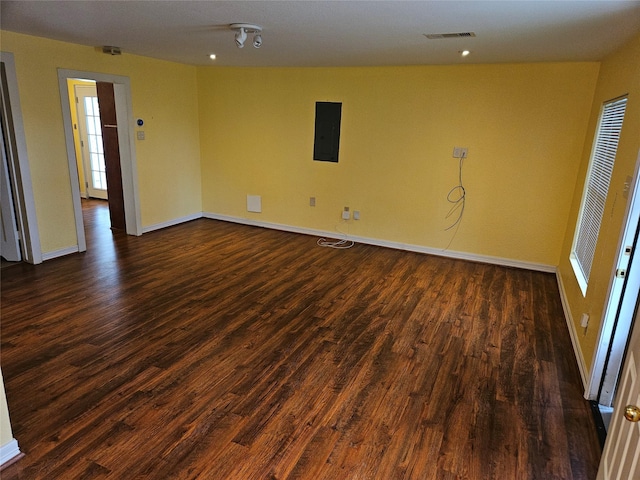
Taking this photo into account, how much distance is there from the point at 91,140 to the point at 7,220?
365cm

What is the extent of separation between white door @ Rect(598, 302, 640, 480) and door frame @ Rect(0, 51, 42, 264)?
493cm

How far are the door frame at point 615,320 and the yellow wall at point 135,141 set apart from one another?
16.4 ft

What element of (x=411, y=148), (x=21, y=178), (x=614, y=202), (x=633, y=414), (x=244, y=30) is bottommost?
(x=633, y=414)

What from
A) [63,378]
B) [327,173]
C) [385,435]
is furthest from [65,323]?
[327,173]

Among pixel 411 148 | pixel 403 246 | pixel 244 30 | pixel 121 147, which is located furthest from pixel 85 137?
pixel 403 246

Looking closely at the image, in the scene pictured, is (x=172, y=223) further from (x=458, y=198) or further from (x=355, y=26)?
(x=355, y=26)

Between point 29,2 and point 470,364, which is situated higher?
point 29,2

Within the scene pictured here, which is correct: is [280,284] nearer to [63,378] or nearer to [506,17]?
[63,378]

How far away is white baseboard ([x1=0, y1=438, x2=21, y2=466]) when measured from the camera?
183 centimetres

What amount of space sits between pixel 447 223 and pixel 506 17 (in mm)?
2828

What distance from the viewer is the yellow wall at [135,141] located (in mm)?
4020

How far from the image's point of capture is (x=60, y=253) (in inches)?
179

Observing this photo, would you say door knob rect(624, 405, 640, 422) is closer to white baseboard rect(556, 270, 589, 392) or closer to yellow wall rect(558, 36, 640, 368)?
yellow wall rect(558, 36, 640, 368)

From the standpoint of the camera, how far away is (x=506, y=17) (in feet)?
8.41
